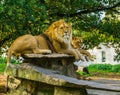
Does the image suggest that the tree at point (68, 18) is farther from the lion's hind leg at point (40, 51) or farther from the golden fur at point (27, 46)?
the lion's hind leg at point (40, 51)

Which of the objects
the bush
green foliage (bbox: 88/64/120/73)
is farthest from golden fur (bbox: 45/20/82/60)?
the bush

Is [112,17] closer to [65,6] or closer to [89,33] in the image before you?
[89,33]

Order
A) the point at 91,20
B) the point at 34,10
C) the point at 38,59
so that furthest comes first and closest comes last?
1. the point at 91,20
2. the point at 34,10
3. the point at 38,59

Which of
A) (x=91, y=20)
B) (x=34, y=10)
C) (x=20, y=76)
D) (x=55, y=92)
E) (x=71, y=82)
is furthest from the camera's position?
(x=91, y=20)

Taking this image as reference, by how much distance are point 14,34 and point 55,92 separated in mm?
7071

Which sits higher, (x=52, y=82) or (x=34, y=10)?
(x=34, y=10)

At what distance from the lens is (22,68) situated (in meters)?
5.21

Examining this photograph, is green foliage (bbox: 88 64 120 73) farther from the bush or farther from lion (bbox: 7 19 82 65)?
lion (bbox: 7 19 82 65)

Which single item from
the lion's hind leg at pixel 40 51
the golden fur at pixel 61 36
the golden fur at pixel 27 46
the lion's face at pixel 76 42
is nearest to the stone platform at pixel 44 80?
the lion's hind leg at pixel 40 51

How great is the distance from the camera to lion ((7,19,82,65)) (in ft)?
22.3

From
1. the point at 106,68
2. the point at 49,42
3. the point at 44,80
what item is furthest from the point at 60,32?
the point at 106,68

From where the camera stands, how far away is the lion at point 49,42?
680cm

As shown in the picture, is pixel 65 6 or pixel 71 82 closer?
pixel 71 82

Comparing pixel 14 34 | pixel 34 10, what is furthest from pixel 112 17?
pixel 34 10
